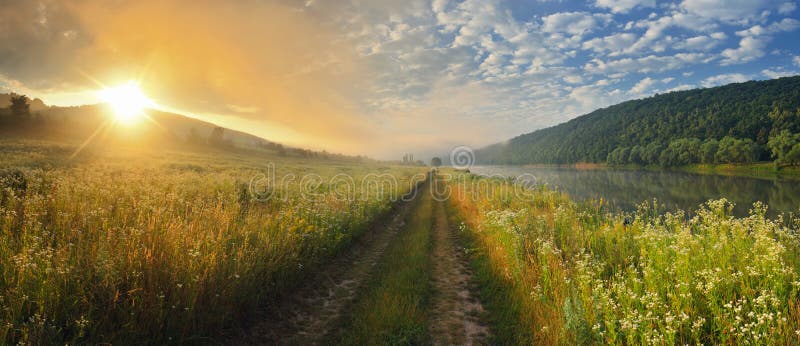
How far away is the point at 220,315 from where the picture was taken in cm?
515

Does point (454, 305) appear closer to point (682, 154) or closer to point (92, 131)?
point (92, 131)

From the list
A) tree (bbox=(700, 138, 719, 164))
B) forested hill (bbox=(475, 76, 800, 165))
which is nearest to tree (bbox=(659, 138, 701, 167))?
forested hill (bbox=(475, 76, 800, 165))

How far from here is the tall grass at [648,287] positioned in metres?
3.97

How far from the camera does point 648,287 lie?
5.20m

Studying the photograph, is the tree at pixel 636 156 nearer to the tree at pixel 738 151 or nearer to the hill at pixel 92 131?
the tree at pixel 738 151

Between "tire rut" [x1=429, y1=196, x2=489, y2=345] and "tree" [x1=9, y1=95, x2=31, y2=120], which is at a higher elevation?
"tree" [x1=9, y1=95, x2=31, y2=120]

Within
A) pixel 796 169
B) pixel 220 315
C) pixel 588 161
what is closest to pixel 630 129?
pixel 588 161

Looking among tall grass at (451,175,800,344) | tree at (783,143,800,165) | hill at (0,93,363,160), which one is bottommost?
tall grass at (451,175,800,344)

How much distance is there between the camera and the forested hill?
Answer: 269ft

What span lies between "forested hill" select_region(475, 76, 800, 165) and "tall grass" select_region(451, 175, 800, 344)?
9055cm

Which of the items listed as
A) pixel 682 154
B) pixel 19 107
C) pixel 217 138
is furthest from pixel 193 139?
pixel 682 154

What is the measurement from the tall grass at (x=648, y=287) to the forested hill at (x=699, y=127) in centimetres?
9055

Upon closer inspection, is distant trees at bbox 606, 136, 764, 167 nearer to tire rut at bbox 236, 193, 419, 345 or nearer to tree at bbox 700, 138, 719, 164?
tree at bbox 700, 138, 719, 164

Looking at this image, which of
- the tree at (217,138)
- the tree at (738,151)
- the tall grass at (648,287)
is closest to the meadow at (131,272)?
the tall grass at (648,287)
